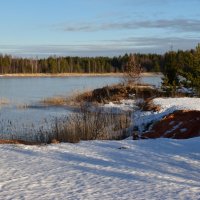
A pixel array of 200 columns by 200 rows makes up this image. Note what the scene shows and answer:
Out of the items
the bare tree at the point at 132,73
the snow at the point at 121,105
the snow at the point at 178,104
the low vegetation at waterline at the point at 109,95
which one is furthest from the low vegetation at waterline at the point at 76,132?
the bare tree at the point at 132,73

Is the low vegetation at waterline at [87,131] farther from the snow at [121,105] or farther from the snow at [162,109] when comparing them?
the snow at [121,105]

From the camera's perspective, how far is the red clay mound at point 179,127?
14.3m

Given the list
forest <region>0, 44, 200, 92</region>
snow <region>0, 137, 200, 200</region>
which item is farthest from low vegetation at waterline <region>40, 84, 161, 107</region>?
forest <region>0, 44, 200, 92</region>

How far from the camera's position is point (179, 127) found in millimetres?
15039

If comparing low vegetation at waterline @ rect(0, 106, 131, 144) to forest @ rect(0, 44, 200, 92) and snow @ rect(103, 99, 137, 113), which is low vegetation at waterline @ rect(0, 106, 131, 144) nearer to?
snow @ rect(103, 99, 137, 113)

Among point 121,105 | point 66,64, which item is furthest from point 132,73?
point 66,64

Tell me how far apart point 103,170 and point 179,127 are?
6725 millimetres

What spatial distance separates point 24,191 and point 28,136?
8.63 metres

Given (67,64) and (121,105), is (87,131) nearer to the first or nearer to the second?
(121,105)

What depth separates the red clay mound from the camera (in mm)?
14312

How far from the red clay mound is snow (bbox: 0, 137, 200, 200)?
97.4 inches

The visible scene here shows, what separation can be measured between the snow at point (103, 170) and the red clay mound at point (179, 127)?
2.47 meters

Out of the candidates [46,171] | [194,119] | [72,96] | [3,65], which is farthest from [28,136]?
[3,65]

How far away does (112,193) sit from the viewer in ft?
23.7
